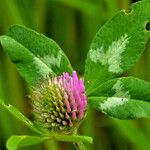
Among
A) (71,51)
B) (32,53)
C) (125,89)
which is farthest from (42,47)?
(71,51)

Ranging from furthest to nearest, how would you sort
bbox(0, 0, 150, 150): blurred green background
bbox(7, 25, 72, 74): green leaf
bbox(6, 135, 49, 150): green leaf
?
1. bbox(0, 0, 150, 150): blurred green background
2. bbox(7, 25, 72, 74): green leaf
3. bbox(6, 135, 49, 150): green leaf

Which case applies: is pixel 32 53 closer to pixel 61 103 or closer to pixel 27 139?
pixel 61 103

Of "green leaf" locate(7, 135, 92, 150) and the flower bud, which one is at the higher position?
the flower bud

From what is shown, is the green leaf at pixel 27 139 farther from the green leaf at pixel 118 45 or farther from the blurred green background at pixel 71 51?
the blurred green background at pixel 71 51

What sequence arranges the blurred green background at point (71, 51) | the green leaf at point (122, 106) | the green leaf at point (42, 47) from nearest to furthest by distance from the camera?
the green leaf at point (122, 106), the green leaf at point (42, 47), the blurred green background at point (71, 51)

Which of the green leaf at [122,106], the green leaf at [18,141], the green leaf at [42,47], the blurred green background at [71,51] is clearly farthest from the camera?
the blurred green background at [71,51]

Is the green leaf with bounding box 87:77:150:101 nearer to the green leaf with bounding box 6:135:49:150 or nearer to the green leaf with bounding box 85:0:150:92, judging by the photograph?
the green leaf with bounding box 85:0:150:92

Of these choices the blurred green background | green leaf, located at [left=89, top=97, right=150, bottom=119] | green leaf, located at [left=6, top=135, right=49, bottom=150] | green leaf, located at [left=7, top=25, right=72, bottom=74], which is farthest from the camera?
the blurred green background

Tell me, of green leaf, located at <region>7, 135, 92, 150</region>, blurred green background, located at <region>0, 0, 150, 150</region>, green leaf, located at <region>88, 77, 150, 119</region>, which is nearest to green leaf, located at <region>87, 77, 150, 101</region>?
green leaf, located at <region>88, 77, 150, 119</region>

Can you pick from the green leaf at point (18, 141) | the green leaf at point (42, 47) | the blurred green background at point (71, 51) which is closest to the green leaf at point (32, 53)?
the green leaf at point (42, 47)
